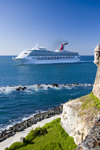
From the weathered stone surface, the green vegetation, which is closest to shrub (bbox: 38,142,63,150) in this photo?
the green vegetation

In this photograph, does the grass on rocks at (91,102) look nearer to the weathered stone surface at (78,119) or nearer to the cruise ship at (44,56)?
the weathered stone surface at (78,119)

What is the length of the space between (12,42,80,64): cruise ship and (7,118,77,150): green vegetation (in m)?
71.8

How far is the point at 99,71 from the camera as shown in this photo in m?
12.8

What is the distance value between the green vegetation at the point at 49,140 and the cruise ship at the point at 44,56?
235ft

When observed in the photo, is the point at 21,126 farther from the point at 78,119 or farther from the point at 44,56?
the point at 44,56

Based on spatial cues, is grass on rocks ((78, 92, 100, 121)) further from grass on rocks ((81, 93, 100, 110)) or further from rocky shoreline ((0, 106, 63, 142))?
rocky shoreline ((0, 106, 63, 142))

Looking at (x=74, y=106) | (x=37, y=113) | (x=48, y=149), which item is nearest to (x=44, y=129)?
(x=48, y=149)

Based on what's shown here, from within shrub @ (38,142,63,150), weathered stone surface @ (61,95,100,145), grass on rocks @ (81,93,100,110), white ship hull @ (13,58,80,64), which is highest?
white ship hull @ (13,58,80,64)

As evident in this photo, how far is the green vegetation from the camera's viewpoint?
1079cm

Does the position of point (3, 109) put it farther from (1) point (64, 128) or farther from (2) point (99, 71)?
(2) point (99, 71)

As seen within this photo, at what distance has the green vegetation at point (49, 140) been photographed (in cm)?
1079

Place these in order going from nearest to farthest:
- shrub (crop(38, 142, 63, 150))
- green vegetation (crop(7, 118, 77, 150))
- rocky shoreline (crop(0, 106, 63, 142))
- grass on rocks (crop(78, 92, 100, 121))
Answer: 1. grass on rocks (crop(78, 92, 100, 121))
2. shrub (crop(38, 142, 63, 150))
3. green vegetation (crop(7, 118, 77, 150))
4. rocky shoreline (crop(0, 106, 63, 142))

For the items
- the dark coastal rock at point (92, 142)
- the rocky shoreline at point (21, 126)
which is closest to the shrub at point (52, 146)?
the rocky shoreline at point (21, 126)

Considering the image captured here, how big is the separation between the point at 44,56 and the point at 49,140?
8033 cm
